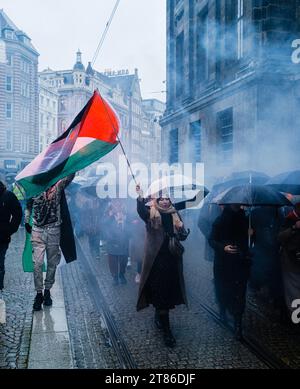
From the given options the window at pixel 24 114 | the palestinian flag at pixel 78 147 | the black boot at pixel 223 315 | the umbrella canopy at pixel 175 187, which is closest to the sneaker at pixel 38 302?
the palestinian flag at pixel 78 147

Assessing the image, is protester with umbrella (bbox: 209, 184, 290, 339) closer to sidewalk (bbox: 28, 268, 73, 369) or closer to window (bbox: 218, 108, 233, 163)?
sidewalk (bbox: 28, 268, 73, 369)

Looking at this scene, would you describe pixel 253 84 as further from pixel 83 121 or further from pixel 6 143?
pixel 6 143

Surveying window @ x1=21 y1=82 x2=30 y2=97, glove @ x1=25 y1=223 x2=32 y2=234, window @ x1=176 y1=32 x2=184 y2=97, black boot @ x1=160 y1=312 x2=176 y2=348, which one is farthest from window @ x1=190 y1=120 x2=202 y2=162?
window @ x1=21 y1=82 x2=30 y2=97

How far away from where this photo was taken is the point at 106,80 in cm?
7519

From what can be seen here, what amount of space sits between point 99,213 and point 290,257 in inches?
204

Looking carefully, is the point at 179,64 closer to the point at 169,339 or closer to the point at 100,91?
the point at 169,339

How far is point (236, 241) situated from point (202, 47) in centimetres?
1340

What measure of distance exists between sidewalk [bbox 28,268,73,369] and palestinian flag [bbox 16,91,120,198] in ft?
5.18

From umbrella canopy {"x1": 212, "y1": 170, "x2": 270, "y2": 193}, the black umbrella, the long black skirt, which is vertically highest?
umbrella canopy {"x1": 212, "y1": 170, "x2": 270, "y2": 193}

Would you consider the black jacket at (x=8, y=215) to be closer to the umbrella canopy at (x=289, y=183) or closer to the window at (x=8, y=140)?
the umbrella canopy at (x=289, y=183)

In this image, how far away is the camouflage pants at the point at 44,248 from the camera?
5664 millimetres

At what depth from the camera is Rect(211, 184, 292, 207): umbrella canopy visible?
490 centimetres

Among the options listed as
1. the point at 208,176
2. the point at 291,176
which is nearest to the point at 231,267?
the point at 291,176

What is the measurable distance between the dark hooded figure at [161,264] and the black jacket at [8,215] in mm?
2143
